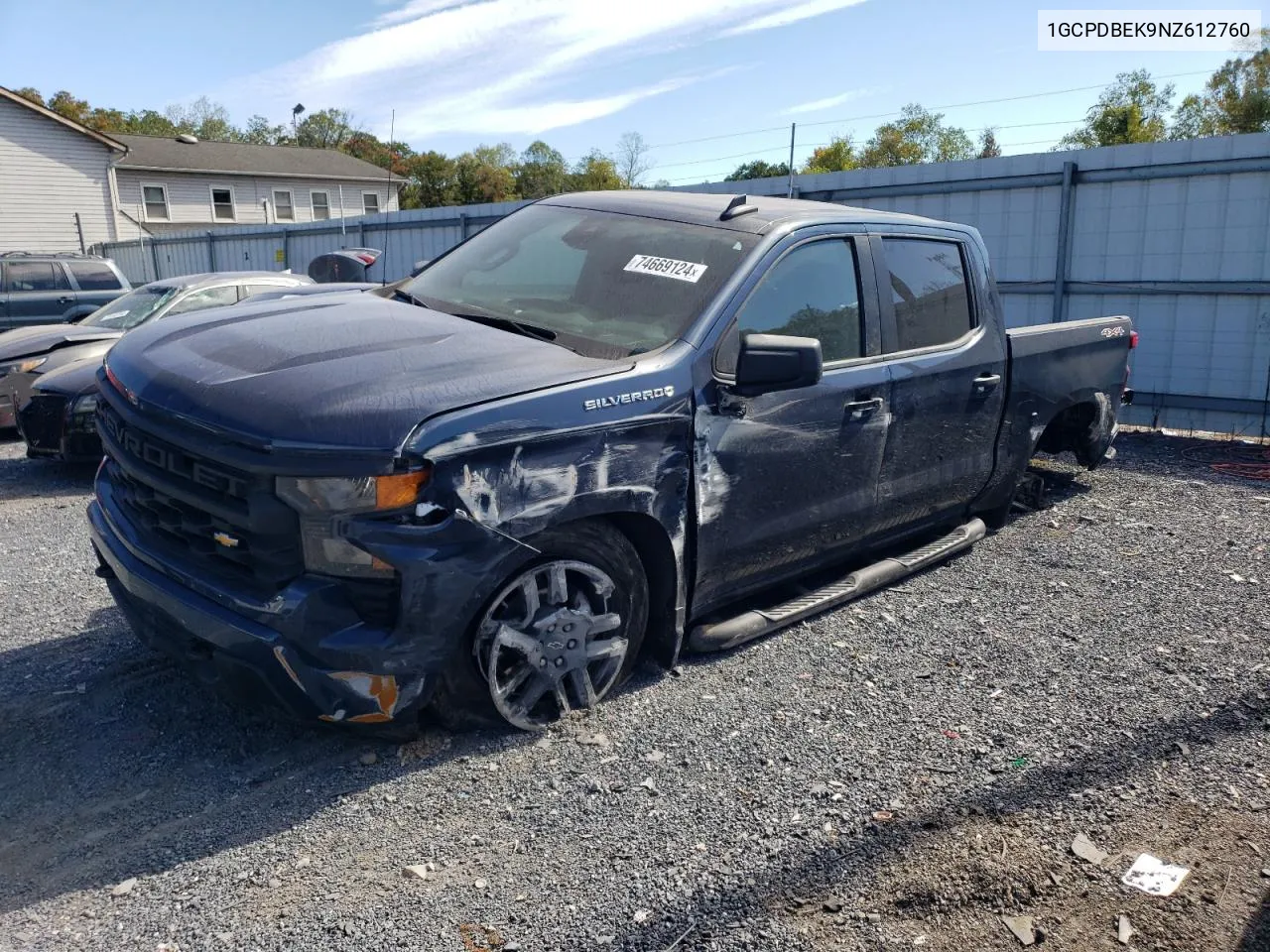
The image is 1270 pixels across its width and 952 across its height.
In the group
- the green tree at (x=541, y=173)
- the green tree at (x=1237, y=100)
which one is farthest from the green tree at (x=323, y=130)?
the green tree at (x=1237, y=100)

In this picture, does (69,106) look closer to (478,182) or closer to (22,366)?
(478,182)

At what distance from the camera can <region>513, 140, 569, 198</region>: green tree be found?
5979 centimetres

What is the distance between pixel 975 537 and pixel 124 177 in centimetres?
3981

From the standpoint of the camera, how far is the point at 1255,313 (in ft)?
30.6

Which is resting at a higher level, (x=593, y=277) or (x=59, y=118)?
(x=59, y=118)

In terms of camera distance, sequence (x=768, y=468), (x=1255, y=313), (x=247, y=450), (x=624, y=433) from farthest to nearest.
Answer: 1. (x=1255, y=313)
2. (x=768, y=468)
3. (x=624, y=433)
4. (x=247, y=450)

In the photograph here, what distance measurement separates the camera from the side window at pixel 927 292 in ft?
15.7

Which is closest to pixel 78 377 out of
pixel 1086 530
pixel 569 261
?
pixel 569 261

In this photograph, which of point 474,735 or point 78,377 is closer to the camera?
point 474,735

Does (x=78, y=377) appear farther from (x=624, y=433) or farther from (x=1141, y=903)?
(x=1141, y=903)

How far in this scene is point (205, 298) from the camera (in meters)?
9.47

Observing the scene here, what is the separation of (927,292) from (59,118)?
34.7 m

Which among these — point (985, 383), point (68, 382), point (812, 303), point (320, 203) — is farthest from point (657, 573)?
point (320, 203)

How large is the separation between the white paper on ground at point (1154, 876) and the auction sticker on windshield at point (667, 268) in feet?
8.29
